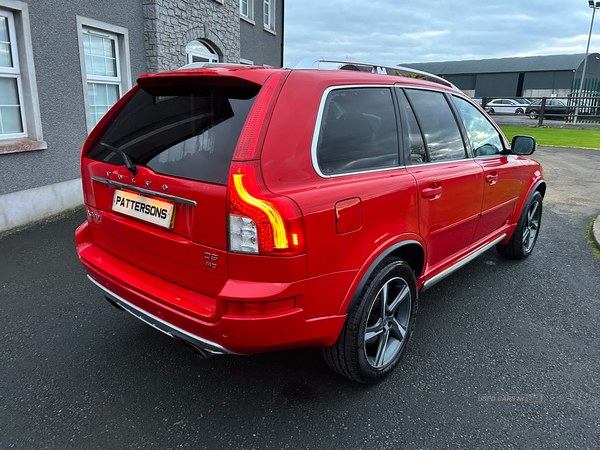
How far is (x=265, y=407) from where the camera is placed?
247 centimetres

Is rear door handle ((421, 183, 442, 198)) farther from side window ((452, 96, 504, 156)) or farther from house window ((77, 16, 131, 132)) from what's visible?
house window ((77, 16, 131, 132))

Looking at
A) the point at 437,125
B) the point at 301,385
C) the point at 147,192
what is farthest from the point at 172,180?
the point at 437,125

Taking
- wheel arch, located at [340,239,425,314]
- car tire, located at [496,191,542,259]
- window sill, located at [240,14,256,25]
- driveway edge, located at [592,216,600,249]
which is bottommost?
driveway edge, located at [592,216,600,249]

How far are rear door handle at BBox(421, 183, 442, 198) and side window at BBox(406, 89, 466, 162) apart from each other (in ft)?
0.73

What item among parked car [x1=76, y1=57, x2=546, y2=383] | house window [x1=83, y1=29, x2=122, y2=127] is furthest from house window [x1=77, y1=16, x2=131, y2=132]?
parked car [x1=76, y1=57, x2=546, y2=383]

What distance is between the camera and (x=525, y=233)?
479 cm

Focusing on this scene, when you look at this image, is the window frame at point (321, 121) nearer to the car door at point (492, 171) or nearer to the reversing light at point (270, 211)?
the reversing light at point (270, 211)

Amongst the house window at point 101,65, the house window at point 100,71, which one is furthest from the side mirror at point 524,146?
the house window at point 100,71

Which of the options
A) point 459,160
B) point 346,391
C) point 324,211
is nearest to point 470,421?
point 346,391

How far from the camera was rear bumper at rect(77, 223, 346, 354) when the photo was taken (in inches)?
78.3

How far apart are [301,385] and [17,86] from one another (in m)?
5.78

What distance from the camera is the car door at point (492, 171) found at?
3.62 metres

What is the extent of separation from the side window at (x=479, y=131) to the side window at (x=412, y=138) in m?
0.84

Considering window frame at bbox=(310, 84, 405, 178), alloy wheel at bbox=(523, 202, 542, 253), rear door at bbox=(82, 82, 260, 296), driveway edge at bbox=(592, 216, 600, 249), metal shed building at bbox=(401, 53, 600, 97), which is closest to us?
rear door at bbox=(82, 82, 260, 296)
